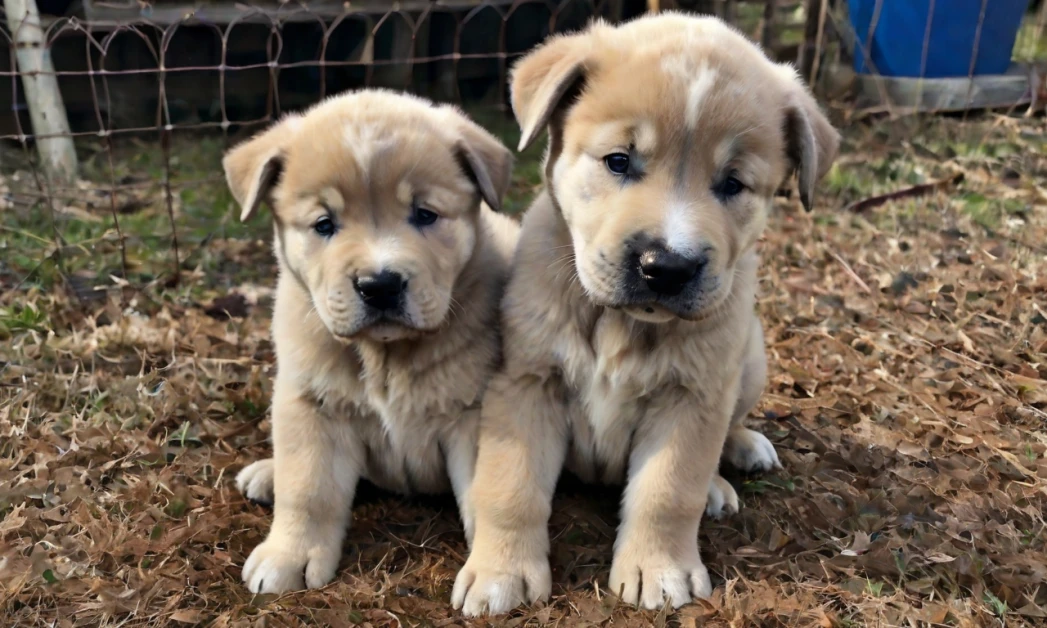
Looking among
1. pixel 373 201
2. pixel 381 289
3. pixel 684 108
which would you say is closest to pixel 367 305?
pixel 381 289

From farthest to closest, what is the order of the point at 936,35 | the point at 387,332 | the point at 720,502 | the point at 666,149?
the point at 936,35 < the point at 720,502 < the point at 387,332 < the point at 666,149

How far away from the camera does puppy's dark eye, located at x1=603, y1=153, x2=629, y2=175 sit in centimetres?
291

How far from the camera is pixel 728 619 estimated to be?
2949 millimetres

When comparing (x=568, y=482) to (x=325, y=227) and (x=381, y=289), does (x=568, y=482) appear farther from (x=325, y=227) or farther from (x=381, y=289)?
(x=325, y=227)

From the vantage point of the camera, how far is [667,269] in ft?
8.83

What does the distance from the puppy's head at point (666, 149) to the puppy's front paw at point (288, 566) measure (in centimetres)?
131

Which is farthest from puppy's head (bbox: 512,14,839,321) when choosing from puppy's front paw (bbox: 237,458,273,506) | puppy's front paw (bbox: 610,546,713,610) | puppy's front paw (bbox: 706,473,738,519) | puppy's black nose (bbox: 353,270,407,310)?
puppy's front paw (bbox: 237,458,273,506)

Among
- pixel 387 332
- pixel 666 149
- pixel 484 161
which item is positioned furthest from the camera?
pixel 484 161

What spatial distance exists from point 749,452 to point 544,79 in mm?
1772

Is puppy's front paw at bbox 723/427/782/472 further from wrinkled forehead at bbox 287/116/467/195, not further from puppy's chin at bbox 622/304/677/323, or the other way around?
wrinkled forehead at bbox 287/116/467/195

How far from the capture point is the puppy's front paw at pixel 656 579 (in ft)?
9.88

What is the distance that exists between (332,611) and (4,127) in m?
5.77

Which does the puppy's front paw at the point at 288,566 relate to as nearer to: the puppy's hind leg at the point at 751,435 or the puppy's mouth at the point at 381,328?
the puppy's mouth at the point at 381,328

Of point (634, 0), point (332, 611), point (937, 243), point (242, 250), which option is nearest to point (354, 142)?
point (332, 611)
